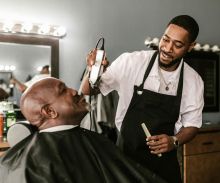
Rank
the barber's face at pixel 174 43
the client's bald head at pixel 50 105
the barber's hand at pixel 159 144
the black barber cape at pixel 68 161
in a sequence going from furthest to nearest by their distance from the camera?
the barber's face at pixel 174 43 < the barber's hand at pixel 159 144 < the client's bald head at pixel 50 105 < the black barber cape at pixel 68 161

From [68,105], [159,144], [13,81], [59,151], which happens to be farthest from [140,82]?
[13,81]

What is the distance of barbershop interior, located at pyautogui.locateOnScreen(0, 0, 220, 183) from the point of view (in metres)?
1.72

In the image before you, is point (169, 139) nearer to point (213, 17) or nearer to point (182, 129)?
point (182, 129)

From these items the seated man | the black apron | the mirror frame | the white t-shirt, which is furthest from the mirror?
the seated man

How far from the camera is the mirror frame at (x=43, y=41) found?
2.61 m

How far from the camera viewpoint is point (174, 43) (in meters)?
1.66

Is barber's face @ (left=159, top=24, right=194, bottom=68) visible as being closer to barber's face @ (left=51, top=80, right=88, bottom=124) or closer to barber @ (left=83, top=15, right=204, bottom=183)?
barber @ (left=83, top=15, right=204, bottom=183)

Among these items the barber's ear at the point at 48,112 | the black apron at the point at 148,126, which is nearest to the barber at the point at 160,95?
the black apron at the point at 148,126

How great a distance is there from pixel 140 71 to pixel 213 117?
89.7 inches

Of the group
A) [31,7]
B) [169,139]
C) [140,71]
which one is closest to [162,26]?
[31,7]

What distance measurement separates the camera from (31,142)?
4.25ft

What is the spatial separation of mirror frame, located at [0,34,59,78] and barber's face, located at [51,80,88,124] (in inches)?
56.9

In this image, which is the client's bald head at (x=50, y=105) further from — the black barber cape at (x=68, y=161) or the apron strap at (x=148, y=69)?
the apron strap at (x=148, y=69)

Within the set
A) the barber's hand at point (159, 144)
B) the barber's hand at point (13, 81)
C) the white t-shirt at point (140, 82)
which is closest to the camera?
the barber's hand at point (159, 144)
